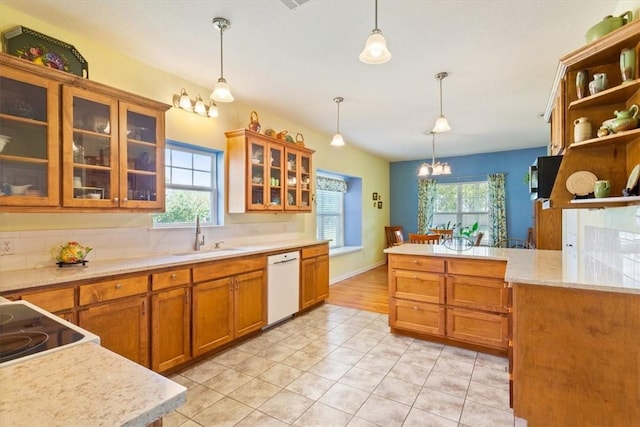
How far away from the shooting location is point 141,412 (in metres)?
0.63

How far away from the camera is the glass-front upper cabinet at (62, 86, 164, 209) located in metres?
2.08

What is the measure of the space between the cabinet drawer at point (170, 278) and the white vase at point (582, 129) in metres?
2.83

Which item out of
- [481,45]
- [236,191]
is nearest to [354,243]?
[236,191]

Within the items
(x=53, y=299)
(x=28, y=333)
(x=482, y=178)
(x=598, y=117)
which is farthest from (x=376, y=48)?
(x=482, y=178)

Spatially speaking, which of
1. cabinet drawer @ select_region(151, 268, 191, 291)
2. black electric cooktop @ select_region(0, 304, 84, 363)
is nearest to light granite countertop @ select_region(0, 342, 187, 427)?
black electric cooktop @ select_region(0, 304, 84, 363)

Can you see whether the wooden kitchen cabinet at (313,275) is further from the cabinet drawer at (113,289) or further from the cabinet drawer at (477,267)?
the cabinet drawer at (113,289)

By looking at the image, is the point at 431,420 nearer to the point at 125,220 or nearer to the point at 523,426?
the point at 523,426

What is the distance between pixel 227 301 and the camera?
2.83m

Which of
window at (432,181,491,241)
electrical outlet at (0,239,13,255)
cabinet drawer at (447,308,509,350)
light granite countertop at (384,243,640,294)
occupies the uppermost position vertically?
window at (432,181,491,241)

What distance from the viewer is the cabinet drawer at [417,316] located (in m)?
2.98

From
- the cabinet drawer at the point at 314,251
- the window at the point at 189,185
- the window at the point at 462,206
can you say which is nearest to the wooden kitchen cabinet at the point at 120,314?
the window at the point at 189,185

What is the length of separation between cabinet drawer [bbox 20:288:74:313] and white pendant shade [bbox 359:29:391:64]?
2226 mm

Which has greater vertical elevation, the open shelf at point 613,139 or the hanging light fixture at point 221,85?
the hanging light fixture at point 221,85

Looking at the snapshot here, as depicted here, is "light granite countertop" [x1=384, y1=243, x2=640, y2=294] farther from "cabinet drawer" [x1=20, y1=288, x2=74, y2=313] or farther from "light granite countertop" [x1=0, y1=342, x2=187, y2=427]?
"cabinet drawer" [x1=20, y1=288, x2=74, y2=313]
